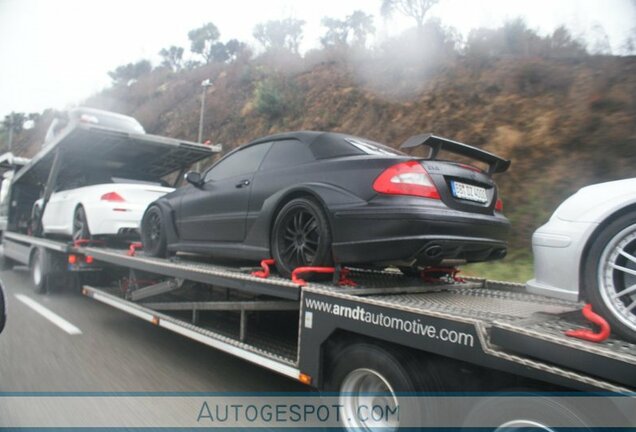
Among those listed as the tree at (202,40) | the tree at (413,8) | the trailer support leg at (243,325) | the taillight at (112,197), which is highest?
the tree at (202,40)

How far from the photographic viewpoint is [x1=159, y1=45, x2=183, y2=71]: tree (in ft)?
165

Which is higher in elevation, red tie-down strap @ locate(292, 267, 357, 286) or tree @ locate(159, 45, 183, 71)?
tree @ locate(159, 45, 183, 71)

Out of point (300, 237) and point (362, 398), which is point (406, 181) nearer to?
point (300, 237)

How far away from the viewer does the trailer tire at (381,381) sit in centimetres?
254

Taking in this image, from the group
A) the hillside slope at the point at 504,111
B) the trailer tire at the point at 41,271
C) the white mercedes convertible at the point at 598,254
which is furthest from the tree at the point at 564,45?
the trailer tire at the point at 41,271

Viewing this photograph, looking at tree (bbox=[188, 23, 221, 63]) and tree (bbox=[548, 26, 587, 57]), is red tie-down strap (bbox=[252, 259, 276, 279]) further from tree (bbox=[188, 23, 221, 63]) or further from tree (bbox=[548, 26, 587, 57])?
tree (bbox=[188, 23, 221, 63])

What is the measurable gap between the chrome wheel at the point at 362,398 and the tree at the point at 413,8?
16.6 metres

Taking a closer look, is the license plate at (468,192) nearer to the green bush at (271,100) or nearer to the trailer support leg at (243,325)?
the trailer support leg at (243,325)

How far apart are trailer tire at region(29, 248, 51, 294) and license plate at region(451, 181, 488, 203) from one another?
7.28 meters

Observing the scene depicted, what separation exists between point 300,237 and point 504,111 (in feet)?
29.6

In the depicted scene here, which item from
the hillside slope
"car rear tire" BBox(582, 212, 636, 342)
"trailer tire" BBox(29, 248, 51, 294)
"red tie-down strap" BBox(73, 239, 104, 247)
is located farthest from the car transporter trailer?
the hillside slope

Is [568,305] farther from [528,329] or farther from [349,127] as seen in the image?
[349,127]

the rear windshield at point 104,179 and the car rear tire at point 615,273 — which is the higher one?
the rear windshield at point 104,179

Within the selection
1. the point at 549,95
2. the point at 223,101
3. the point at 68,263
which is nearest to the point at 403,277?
the point at 68,263
